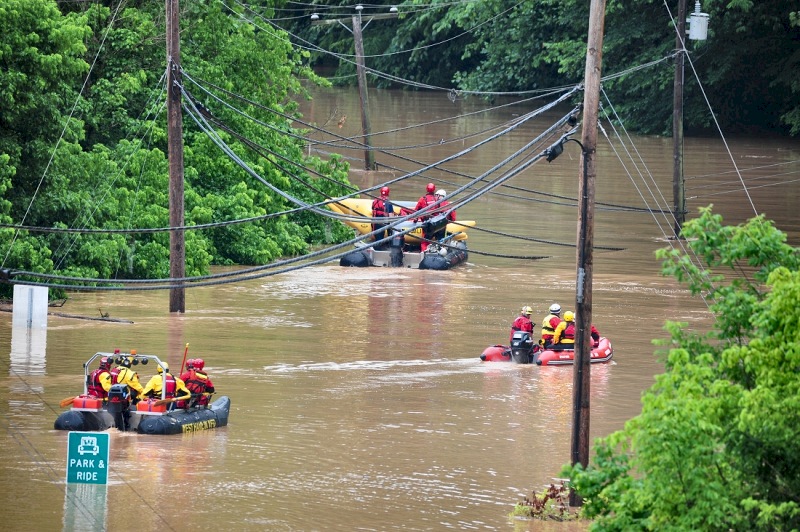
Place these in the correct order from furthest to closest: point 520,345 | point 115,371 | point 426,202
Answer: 1. point 426,202
2. point 520,345
3. point 115,371

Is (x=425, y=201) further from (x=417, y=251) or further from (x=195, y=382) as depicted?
(x=195, y=382)

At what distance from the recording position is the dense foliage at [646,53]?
193ft

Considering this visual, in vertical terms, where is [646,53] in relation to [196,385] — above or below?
above

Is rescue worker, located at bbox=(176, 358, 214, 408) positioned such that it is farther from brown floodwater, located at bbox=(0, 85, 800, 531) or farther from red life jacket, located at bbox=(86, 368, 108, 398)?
red life jacket, located at bbox=(86, 368, 108, 398)

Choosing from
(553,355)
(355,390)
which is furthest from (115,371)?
(553,355)

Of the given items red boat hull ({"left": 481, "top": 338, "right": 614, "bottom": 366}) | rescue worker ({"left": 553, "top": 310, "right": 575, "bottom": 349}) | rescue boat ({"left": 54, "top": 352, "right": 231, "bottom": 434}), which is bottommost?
rescue boat ({"left": 54, "top": 352, "right": 231, "bottom": 434})

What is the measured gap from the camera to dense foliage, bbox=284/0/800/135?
193 ft

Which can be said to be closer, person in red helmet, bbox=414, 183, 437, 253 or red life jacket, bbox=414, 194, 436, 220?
person in red helmet, bbox=414, 183, 437, 253

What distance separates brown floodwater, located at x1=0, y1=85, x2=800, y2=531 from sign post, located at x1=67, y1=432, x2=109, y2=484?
0.38m

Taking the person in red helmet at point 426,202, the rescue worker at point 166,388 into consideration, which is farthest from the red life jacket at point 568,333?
the rescue worker at point 166,388

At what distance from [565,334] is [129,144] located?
1313cm

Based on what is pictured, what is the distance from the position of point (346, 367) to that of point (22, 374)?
533 centimetres

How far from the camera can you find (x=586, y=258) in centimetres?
1823

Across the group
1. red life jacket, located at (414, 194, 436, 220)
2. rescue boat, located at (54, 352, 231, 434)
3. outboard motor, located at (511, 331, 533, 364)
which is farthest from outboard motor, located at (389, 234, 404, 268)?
rescue boat, located at (54, 352, 231, 434)
